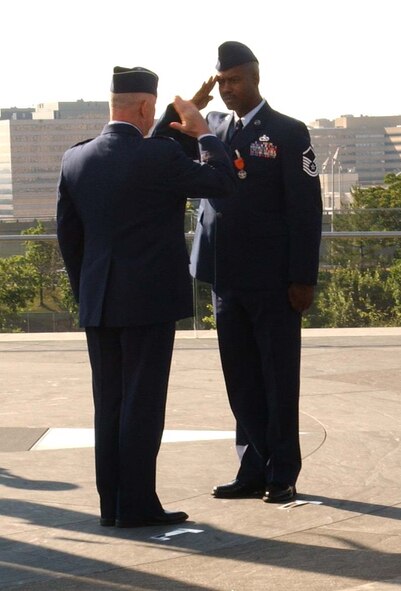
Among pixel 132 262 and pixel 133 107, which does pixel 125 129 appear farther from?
pixel 132 262

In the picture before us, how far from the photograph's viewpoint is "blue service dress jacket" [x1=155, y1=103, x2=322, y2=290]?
18.3 feet

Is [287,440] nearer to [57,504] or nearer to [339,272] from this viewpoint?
[57,504]

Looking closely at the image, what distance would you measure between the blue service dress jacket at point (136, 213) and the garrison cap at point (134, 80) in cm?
14

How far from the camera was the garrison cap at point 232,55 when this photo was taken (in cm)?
555

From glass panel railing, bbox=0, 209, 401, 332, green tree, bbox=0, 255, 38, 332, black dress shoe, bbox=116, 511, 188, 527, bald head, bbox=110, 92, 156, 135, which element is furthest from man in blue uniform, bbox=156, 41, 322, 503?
green tree, bbox=0, 255, 38, 332

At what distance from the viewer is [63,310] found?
1182cm

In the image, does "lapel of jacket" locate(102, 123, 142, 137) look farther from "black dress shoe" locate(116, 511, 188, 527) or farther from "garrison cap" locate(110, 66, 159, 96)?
"black dress shoe" locate(116, 511, 188, 527)

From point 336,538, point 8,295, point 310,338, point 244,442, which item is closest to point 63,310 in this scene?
point 8,295

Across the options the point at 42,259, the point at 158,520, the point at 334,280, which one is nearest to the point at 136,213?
the point at 158,520

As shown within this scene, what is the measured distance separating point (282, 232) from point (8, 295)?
7.09m

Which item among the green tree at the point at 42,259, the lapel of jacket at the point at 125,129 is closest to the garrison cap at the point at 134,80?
the lapel of jacket at the point at 125,129

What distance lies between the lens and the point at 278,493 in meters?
5.71

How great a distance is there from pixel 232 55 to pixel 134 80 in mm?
562

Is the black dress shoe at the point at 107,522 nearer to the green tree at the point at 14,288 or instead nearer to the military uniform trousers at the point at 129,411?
the military uniform trousers at the point at 129,411
